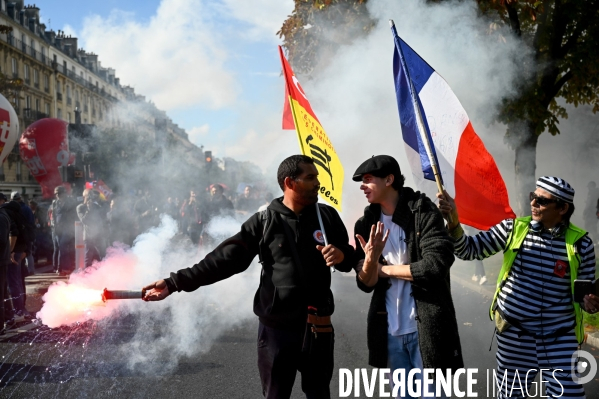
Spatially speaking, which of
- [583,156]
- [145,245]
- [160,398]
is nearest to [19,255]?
[145,245]

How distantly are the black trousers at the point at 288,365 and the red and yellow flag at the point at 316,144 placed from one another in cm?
132

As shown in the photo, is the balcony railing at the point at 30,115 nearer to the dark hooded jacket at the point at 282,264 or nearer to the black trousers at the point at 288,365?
the dark hooded jacket at the point at 282,264

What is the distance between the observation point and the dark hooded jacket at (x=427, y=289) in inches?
106

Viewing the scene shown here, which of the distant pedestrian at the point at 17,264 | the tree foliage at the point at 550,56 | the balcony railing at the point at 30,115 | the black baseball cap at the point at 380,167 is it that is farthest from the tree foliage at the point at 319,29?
the balcony railing at the point at 30,115

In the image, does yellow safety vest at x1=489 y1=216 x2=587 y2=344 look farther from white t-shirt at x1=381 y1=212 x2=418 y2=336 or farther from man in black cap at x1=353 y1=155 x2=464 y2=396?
white t-shirt at x1=381 y1=212 x2=418 y2=336

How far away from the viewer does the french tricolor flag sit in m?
3.38

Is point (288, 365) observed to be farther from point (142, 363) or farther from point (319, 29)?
point (319, 29)

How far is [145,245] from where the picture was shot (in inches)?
385

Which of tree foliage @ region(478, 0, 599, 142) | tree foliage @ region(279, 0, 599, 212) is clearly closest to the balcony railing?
tree foliage @ region(279, 0, 599, 212)

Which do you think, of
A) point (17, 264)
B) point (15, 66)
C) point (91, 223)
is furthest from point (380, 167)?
point (15, 66)

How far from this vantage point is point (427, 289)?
2746 millimetres

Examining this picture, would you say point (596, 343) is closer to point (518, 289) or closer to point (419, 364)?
point (518, 289)

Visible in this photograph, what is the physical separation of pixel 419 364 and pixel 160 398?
7.30 feet

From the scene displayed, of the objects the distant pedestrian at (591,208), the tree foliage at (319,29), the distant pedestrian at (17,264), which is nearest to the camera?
the distant pedestrian at (17,264)
